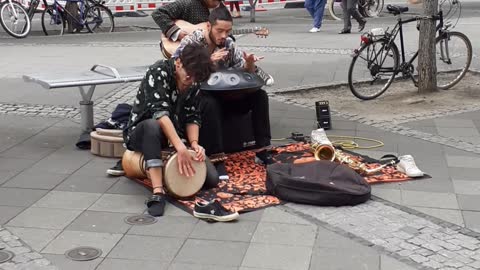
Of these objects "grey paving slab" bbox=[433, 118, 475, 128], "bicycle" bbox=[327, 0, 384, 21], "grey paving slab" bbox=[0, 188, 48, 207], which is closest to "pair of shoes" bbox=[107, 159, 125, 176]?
"grey paving slab" bbox=[0, 188, 48, 207]

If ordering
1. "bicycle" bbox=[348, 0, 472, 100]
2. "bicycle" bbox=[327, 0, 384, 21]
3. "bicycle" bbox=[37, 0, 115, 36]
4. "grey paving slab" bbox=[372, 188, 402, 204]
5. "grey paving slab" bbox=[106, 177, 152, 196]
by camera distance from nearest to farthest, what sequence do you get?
1. "grey paving slab" bbox=[372, 188, 402, 204]
2. "grey paving slab" bbox=[106, 177, 152, 196]
3. "bicycle" bbox=[348, 0, 472, 100]
4. "bicycle" bbox=[37, 0, 115, 36]
5. "bicycle" bbox=[327, 0, 384, 21]

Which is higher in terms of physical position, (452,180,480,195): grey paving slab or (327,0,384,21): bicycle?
(327,0,384,21): bicycle

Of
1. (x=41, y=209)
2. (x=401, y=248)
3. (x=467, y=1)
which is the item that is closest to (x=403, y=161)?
(x=401, y=248)

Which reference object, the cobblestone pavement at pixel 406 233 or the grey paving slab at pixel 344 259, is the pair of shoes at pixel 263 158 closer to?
the cobblestone pavement at pixel 406 233

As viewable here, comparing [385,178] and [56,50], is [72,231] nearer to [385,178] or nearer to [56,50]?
[385,178]

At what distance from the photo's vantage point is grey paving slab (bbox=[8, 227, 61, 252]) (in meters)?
4.07

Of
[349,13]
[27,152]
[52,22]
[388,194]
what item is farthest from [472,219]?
[52,22]

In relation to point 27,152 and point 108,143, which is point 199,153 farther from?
point 27,152

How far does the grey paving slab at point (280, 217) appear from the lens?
4469 millimetres

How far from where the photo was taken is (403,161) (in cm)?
549

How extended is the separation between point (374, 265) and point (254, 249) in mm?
682

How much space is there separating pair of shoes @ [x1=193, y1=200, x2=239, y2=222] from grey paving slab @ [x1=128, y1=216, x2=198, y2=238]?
0.06 meters

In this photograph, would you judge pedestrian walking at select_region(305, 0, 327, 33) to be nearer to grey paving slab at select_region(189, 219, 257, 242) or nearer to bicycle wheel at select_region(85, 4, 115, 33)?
bicycle wheel at select_region(85, 4, 115, 33)

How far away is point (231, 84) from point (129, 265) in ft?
6.65
